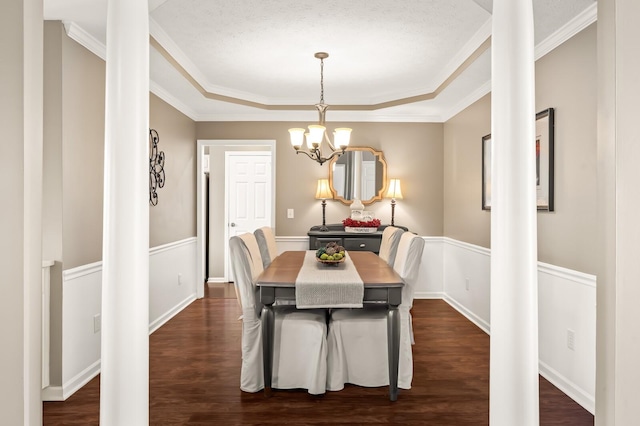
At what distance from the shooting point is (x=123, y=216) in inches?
66.4

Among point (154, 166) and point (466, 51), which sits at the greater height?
point (466, 51)

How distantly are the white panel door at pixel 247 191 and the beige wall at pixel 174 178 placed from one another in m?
1.06

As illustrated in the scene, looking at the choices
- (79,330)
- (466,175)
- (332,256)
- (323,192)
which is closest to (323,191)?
(323,192)

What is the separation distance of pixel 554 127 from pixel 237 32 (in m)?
2.42

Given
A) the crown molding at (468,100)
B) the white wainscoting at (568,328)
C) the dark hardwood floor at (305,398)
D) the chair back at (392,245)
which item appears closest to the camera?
the dark hardwood floor at (305,398)

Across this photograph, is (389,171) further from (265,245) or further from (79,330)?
(79,330)

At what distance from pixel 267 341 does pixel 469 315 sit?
8.86ft

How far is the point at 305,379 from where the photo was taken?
283 cm

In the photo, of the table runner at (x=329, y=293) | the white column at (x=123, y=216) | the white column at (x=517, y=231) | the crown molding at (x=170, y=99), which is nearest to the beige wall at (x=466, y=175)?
the table runner at (x=329, y=293)

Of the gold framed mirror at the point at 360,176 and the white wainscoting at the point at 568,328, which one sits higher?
the gold framed mirror at the point at 360,176

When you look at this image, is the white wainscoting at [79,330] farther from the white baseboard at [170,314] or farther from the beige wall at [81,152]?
the white baseboard at [170,314]

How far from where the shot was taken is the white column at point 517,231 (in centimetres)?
174

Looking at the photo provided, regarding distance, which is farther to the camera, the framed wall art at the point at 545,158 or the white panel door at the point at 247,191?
the white panel door at the point at 247,191
